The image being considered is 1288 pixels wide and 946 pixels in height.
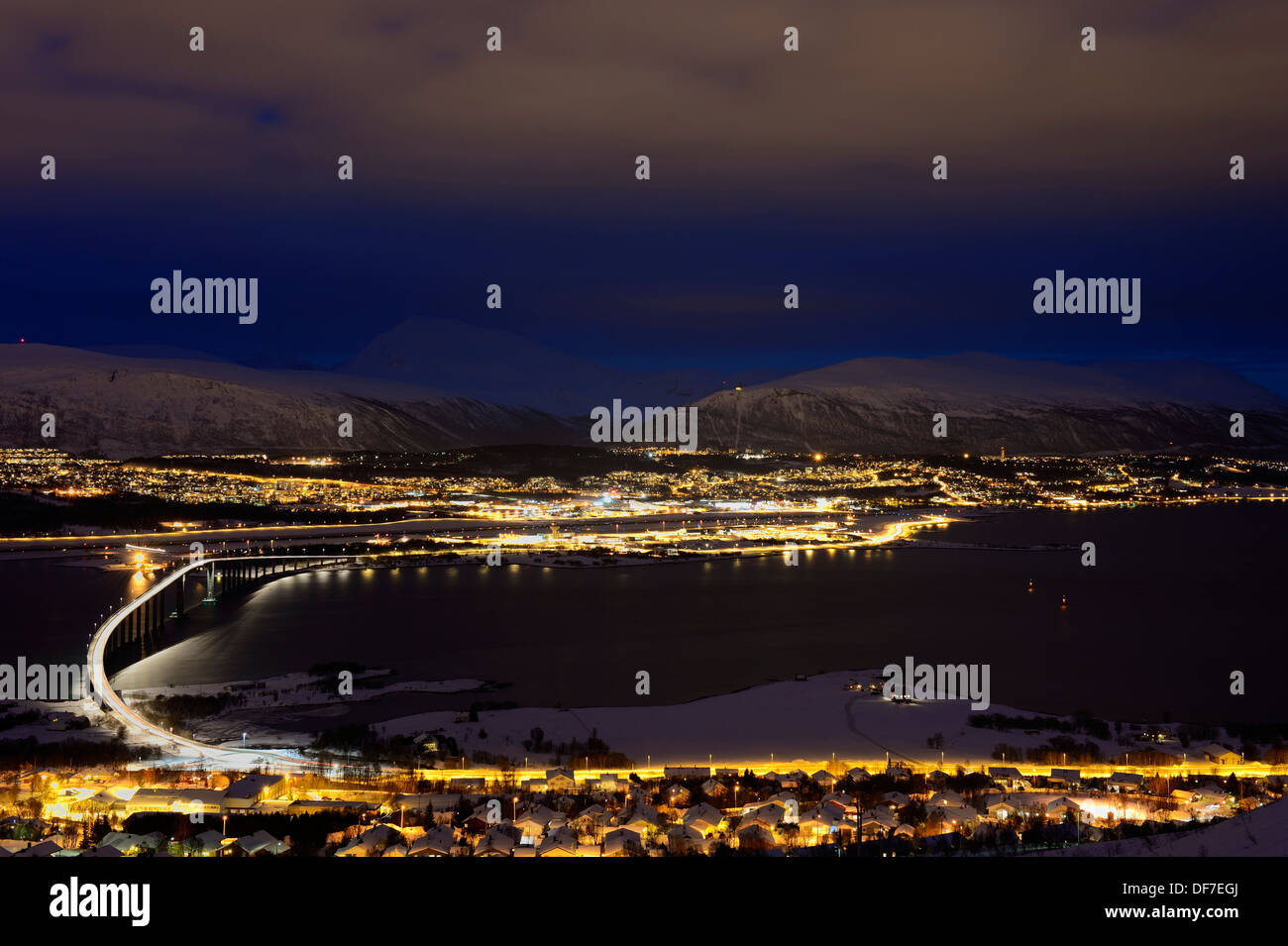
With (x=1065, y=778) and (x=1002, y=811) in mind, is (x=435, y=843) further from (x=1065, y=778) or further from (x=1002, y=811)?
(x=1065, y=778)

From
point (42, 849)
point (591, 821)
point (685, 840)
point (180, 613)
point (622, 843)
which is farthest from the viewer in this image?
point (180, 613)

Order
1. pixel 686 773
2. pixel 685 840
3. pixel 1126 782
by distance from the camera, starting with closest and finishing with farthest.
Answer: pixel 685 840 → pixel 1126 782 → pixel 686 773

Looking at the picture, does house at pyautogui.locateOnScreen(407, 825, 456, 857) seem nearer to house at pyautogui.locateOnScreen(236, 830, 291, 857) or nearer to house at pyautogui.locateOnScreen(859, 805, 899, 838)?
house at pyautogui.locateOnScreen(236, 830, 291, 857)

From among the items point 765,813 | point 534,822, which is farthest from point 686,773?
point 534,822

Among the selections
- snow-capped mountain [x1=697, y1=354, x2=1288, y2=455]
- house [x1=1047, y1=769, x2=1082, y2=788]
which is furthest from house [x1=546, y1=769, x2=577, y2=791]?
snow-capped mountain [x1=697, y1=354, x2=1288, y2=455]
